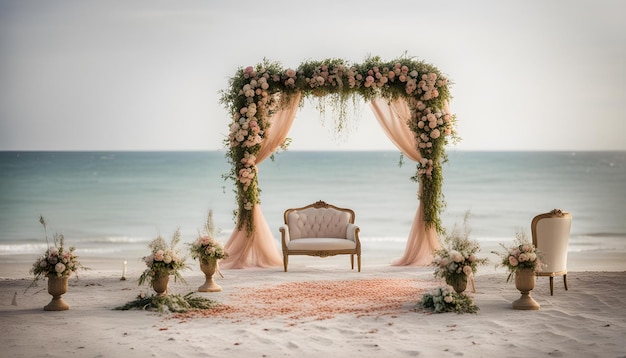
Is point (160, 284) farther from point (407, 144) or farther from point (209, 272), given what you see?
point (407, 144)

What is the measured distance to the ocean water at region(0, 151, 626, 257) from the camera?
1794 cm

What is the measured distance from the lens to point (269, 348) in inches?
214

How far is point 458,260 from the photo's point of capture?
688 cm

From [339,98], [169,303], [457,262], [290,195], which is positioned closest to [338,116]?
[339,98]

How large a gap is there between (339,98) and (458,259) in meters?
3.89

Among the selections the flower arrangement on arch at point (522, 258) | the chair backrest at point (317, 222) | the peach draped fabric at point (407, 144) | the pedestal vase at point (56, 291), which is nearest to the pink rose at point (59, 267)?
the pedestal vase at point (56, 291)

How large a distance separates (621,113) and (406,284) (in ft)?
48.5

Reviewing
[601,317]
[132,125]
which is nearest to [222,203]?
[132,125]

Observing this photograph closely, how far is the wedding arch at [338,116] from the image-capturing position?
32.9ft

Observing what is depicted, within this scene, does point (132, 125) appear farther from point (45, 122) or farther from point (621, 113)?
point (621, 113)

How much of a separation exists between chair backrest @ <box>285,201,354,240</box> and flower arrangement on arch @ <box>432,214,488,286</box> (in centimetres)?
318

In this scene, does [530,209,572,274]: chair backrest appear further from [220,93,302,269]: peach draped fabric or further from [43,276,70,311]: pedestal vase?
[43,276,70,311]: pedestal vase

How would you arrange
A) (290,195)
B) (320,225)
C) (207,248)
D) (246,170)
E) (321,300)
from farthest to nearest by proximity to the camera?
(290,195)
(320,225)
(246,170)
(207,248)
(321,300)

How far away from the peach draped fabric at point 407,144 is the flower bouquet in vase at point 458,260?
3.10 m
